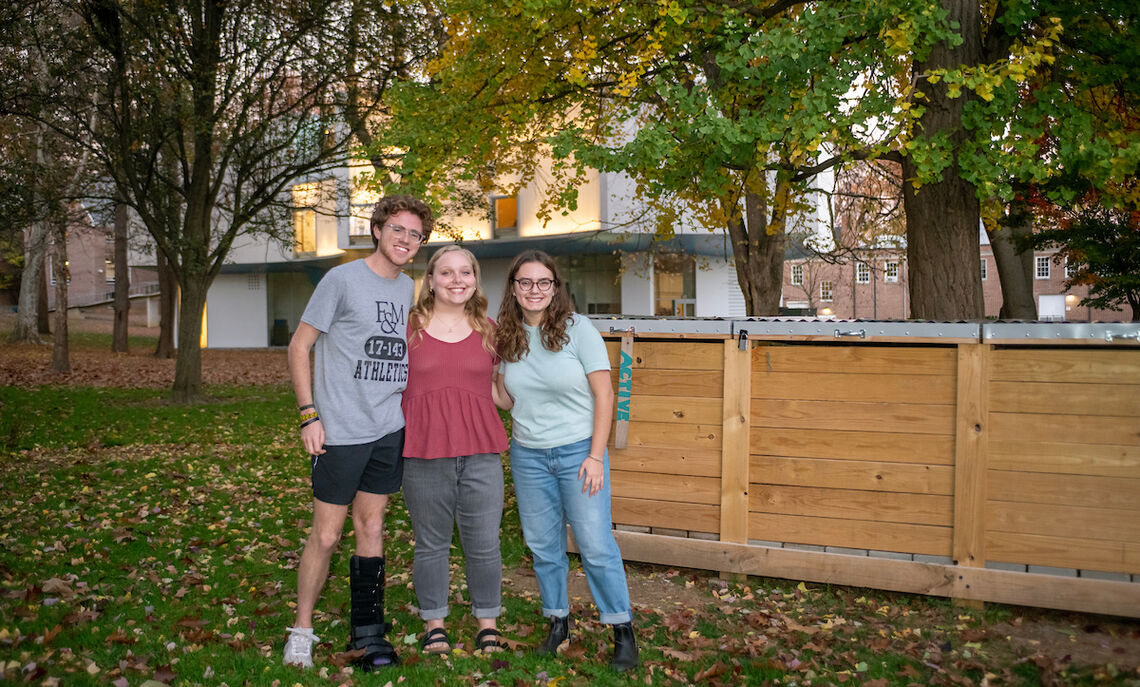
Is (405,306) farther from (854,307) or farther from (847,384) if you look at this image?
(854,307)

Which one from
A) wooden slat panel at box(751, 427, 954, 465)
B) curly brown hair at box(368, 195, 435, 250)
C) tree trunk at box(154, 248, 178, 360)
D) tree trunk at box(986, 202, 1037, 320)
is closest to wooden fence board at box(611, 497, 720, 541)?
wooden slat panel at box(751, 427, 954, 465)

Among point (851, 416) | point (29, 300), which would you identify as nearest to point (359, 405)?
point (851, 416)

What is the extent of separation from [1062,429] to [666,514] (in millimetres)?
2358

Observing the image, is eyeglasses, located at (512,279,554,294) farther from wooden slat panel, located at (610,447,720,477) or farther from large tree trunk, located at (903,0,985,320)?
large tree trunk, located at (903,0,985,320)

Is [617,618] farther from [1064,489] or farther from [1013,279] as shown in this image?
[1013,279]

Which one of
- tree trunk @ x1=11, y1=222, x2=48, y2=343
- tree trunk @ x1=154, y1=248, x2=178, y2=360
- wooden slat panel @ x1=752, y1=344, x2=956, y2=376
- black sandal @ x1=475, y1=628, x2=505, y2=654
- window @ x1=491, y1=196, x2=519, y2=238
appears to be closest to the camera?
black sandal @ x1=475, y1=628, x2=505, y2=654

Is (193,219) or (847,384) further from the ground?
(193,219)

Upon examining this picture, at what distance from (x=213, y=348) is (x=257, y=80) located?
28.8 m

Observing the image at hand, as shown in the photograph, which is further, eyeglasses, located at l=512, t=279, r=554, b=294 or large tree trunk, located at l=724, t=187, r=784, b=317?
large tree trunk, located at l=724, t=187, r=784, b=317

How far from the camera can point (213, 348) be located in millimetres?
41469

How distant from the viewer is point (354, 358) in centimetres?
383

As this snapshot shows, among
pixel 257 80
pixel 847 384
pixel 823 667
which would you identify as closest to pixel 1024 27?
pixel 847 384

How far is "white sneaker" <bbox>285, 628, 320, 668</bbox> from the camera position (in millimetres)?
3926

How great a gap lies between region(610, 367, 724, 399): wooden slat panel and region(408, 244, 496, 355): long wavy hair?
151 cm
